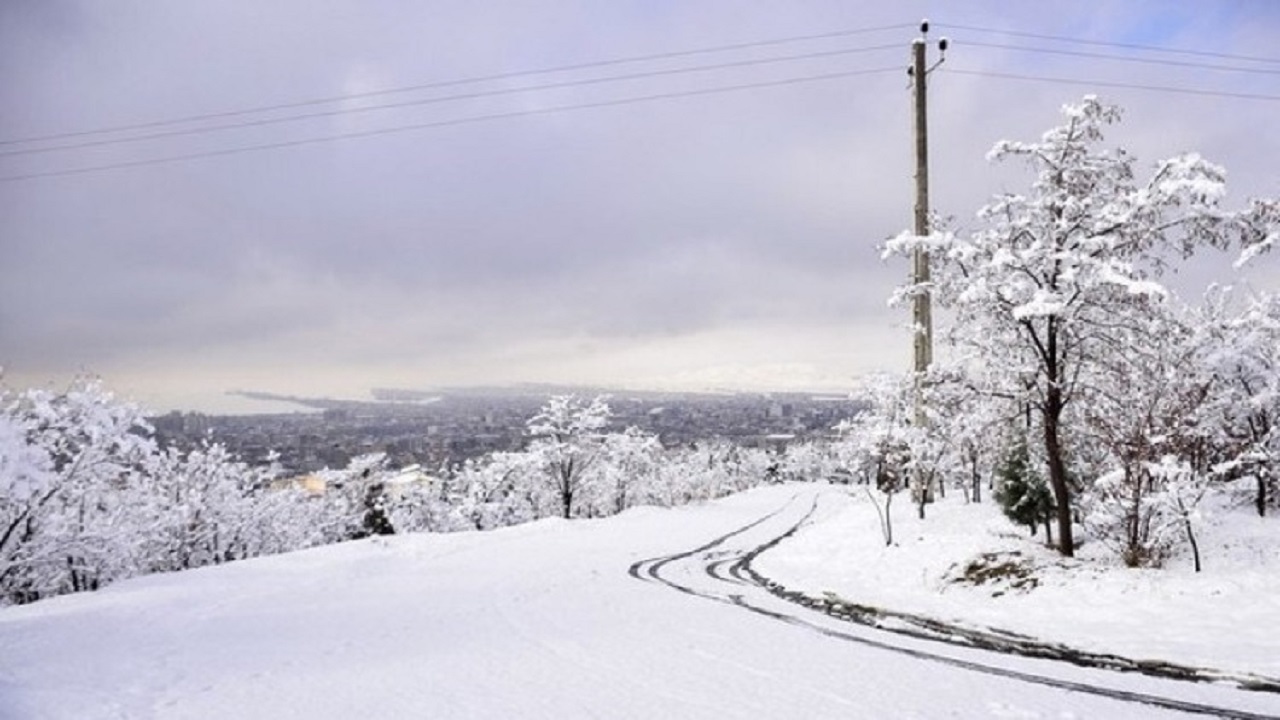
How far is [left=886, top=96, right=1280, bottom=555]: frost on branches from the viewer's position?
14.0 meters

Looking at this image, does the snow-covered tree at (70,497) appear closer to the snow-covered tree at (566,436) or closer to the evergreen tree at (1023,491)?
the evergreen tree at (1023,491)

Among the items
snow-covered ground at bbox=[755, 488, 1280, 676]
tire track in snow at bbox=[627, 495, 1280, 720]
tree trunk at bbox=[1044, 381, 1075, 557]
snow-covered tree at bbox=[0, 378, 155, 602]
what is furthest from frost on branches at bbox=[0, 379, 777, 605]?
tree trunk at bbox=[1044, 381, 1075, 557]

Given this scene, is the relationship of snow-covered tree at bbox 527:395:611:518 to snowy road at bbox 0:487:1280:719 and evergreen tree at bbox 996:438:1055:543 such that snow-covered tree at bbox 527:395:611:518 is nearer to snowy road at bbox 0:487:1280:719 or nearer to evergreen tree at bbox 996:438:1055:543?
snowy road at bbox 0:487:1280:719

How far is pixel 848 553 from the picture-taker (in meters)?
20.6

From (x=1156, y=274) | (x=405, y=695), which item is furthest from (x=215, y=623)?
(x=1156, y=274)

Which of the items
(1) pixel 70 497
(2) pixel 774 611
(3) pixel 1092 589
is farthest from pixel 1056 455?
(1) pixel 70 497

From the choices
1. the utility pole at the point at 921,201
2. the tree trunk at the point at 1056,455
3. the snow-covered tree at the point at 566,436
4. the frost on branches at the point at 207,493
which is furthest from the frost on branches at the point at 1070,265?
the snow-covered tree at the point at 566,436

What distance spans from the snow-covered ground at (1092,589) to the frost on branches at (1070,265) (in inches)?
70.2

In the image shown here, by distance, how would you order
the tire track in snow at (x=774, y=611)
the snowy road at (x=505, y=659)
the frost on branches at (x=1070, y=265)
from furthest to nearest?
the frost on branches at (x=1070, y=265) < the snowy road at (x=505, y=659) < the tire track in snow at (x=774, y=611)

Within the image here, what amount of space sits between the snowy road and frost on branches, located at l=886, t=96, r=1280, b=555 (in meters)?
6.70

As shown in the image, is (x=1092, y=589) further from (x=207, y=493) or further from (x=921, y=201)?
(x=207, y=493)

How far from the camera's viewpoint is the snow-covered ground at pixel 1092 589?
1074cm

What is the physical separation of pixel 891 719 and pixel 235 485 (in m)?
45.1

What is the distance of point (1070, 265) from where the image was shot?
1445cm
